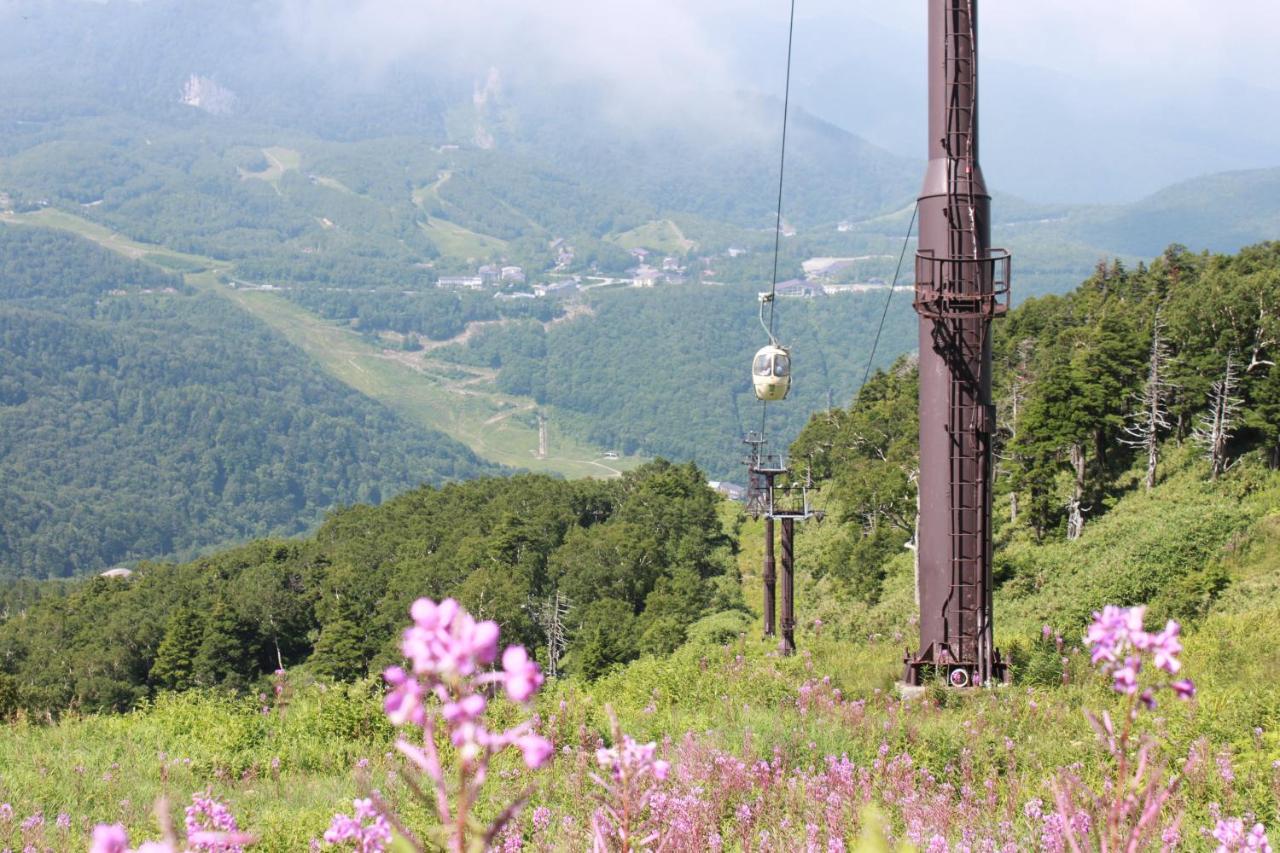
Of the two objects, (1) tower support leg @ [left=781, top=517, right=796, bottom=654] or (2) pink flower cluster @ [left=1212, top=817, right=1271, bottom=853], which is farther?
(1) tower support leg @ [left=781, top=517, right=796, bottom=654]

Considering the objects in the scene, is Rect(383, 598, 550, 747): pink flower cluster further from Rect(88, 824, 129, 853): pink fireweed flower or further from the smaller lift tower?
the smaller lift tower

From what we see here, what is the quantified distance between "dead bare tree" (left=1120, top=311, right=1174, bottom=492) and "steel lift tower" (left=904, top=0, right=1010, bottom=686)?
16649 millimetres

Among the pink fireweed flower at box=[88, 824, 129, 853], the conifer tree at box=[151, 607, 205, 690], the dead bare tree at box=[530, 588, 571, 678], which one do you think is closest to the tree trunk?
the dead bare tree at box=[530, 588, 571, 678]

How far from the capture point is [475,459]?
179375mm

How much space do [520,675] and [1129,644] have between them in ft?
3.33

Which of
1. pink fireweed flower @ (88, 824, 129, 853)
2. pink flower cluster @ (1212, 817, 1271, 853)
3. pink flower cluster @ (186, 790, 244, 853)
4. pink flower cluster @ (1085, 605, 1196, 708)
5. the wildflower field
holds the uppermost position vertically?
pink flower cluster @ (1085, 605, 1196, 708)

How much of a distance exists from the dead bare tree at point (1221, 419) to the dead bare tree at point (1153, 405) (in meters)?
0.83

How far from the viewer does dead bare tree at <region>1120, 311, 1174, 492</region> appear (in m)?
25.6

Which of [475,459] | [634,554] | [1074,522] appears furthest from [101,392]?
[1074,522]

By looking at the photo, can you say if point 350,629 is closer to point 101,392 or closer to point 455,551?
point 455,551

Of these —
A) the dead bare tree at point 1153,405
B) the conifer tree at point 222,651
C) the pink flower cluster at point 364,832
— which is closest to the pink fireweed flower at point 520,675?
the pink flower cluster at point 364,832

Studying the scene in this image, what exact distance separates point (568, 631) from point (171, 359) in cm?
16988

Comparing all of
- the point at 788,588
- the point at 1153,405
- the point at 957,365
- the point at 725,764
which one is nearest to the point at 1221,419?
→ the point at 1153,405

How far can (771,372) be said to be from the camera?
13414 mm
